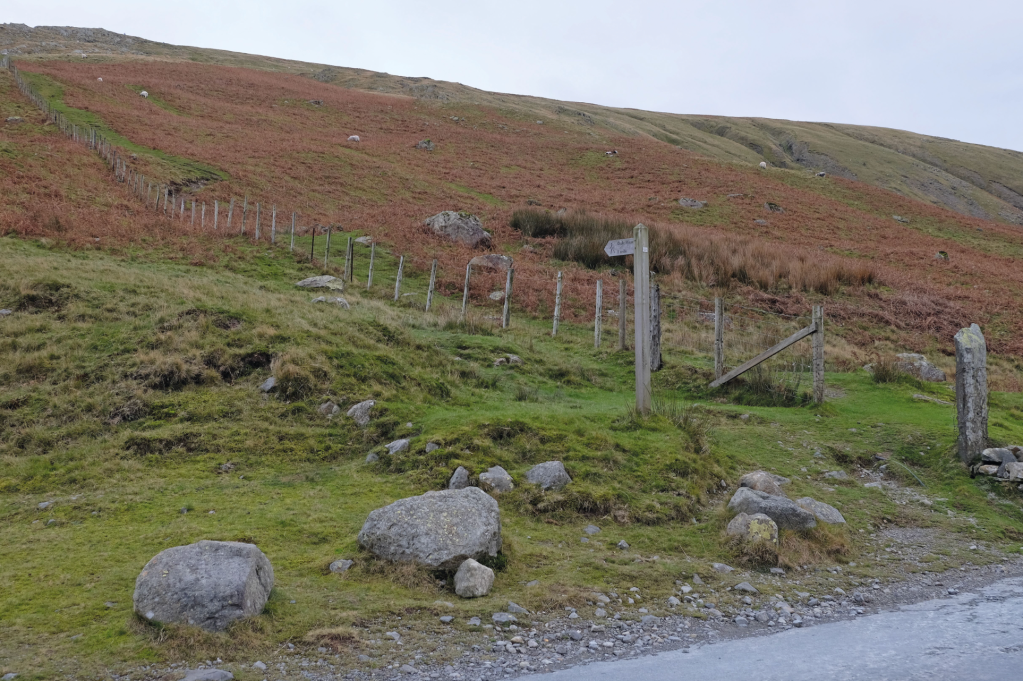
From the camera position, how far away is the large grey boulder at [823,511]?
8.55 meters

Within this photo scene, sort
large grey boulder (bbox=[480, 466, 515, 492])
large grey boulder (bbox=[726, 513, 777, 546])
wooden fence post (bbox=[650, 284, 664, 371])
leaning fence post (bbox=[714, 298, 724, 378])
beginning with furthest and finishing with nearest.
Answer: wooden fence post (bbox=[650, 284, 664, 371]) → leaning fence post (bbox=[714, 298, 724, 378]) → large grey boulder (bbox=[480, 466, 515, 492]) → large grey boulder (bbox=[726, 513, 777, 546])

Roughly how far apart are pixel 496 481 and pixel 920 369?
13.8 m

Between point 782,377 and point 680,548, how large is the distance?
839 centimetres

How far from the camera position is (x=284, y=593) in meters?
6.20

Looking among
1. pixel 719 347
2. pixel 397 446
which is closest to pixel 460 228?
pixel 719 347

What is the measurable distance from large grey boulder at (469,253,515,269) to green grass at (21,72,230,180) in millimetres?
18961

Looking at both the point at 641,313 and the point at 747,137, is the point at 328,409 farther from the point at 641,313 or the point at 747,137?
the point at 747,137

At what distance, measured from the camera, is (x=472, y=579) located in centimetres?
648

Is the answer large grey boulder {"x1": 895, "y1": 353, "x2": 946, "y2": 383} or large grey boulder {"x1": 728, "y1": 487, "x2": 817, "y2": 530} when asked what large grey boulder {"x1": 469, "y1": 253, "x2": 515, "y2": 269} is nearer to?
large grey boulder {"x1": 895, "y1": 353, "x2": 946, "y2": 383}

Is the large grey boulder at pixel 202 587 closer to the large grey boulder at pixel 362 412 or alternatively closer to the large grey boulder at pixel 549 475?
the large grey boulder at pixel 549 475

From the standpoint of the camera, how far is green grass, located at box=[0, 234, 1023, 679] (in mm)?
6262

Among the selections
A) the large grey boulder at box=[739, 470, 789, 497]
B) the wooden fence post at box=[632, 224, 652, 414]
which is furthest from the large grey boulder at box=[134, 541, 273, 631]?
the wooden fence post at box=[632, 224, 652, 414]

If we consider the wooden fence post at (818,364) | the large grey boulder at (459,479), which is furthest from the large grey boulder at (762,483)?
the wooden fence post at (818,364)

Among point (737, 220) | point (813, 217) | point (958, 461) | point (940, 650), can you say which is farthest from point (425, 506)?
point (813, 217)
